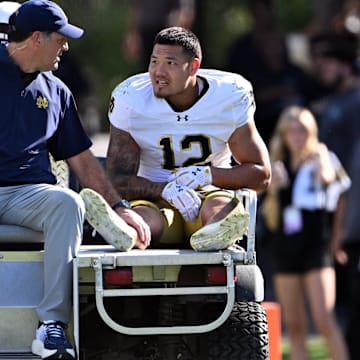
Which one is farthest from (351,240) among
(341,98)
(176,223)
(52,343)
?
(52,343)

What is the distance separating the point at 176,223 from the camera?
7.21m

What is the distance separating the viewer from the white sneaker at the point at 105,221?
655cm

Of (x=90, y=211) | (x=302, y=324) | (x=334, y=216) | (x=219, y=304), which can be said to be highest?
(x=90, y=211)

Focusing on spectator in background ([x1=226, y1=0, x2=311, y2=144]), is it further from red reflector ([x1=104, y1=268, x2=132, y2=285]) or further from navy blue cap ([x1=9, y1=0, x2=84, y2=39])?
red reflector ([x1=104, y1=268, x2=132, y2=285])

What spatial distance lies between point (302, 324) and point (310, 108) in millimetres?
4078

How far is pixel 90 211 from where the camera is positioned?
6.57 metres

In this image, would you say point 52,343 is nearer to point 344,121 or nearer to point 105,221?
point 105,221

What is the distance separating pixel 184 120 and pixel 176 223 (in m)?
0.54

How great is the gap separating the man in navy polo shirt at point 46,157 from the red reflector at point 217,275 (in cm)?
44

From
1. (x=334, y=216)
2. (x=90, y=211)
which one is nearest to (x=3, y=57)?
(x=90, y=211)

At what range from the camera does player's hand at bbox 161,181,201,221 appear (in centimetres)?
713

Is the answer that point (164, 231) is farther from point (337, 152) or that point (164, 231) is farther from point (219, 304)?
point (337, 152)

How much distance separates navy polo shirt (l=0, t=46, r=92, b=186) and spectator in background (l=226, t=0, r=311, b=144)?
299 inches

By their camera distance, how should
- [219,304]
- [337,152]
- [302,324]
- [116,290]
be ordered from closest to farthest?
[116,290] → [219,304] → [302,324] → [337,152]
